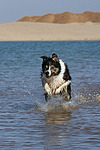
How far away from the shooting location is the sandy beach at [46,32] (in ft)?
259

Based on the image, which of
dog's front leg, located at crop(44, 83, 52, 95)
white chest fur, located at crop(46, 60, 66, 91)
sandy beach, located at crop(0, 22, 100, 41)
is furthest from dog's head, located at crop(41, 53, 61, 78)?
sandy beach, located at crop(0, 22, 100, 41)

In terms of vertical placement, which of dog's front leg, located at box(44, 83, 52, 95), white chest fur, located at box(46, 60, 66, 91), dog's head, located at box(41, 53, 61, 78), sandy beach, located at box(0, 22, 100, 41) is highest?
dog's head, located at box(41, 53, 61, 78)

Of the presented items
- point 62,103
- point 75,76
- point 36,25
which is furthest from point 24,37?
point 62,103

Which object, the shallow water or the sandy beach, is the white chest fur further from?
the sandy beach

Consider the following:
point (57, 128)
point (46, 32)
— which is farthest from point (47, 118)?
point (46, 32)

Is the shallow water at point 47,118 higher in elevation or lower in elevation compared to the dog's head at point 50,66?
lower

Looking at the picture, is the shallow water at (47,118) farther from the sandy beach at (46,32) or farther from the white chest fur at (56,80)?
the sandy beach at (46,32)

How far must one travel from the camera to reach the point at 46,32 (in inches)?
3413

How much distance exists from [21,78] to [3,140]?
9416mm

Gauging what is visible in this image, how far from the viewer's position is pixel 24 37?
8025 cm

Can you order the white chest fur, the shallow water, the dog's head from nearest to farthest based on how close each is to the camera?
the shallow water, the dog's head, the white chest fur

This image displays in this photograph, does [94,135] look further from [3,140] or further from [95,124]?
[3,140]

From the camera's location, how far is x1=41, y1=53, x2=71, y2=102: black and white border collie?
9070mm

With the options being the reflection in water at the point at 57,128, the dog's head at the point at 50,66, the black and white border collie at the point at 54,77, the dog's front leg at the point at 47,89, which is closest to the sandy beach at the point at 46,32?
the black and white border collie at the point at 54,77
